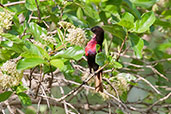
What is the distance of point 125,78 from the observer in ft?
5.59

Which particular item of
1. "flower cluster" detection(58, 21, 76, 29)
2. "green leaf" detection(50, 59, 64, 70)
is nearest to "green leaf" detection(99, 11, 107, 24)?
"flower cluster" detection(58, 21, 76, 29)

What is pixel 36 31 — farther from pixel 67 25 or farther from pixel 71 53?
pixel 71 53

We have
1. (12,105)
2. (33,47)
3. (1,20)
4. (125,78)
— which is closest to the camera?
(33,47)

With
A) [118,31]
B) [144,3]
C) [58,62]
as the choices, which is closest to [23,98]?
[58,62]

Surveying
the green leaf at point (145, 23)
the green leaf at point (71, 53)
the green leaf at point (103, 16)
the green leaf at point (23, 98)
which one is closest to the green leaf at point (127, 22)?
the green leaf at point (145, 23)

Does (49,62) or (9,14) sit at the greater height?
(9,14)

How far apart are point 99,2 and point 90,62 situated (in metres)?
0.42

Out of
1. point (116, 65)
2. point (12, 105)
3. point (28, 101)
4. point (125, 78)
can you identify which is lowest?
point (12, 105)

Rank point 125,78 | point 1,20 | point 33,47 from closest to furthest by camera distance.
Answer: point 33,47, point 1,20, point 125,78

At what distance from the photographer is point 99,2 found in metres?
1.81

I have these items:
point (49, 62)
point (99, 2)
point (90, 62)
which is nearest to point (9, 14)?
point (49, 62)

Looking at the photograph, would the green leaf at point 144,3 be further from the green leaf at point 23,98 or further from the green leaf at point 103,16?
the green leaf at point 23,98

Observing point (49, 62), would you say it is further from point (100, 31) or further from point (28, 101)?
point (100, 31)

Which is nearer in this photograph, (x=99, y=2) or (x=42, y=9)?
(x=42, y=9)
